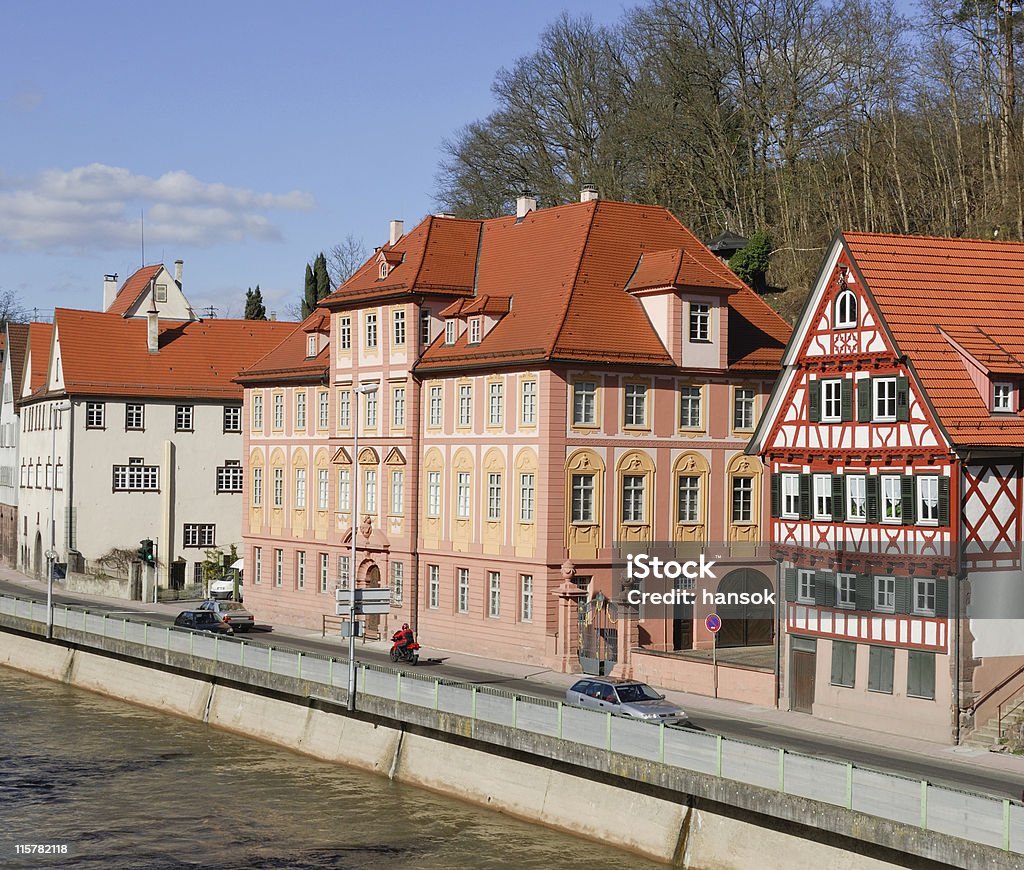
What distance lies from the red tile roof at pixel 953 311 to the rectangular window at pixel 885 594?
437cm

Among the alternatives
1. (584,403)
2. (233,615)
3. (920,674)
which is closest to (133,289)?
(233,615)

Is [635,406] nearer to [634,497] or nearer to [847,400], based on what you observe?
[634,497]

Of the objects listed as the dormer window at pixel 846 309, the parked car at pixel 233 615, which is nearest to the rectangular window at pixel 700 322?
the dormer window at pixel 846 309

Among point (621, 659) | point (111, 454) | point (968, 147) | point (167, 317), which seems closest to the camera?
point (621, 659)

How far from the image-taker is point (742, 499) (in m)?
60.2

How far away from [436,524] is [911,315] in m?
22.2

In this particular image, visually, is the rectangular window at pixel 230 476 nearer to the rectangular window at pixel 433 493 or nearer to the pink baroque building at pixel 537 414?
the pink baroque building at pixel 537 414

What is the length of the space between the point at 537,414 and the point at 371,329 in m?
11.1

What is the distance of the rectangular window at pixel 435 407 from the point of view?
61.6m

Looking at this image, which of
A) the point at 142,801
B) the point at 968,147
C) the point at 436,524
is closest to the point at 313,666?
the point at 142,801

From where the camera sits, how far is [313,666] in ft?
157

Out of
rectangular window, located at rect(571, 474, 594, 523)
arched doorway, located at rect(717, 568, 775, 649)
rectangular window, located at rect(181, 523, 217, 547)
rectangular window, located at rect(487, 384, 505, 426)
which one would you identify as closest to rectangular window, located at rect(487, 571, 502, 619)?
rectangular window, located at rect(571, 474, 594, 523)

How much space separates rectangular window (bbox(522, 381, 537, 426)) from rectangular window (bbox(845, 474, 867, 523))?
13237mm

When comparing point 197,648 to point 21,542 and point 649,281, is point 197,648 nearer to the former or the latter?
point 649,281
